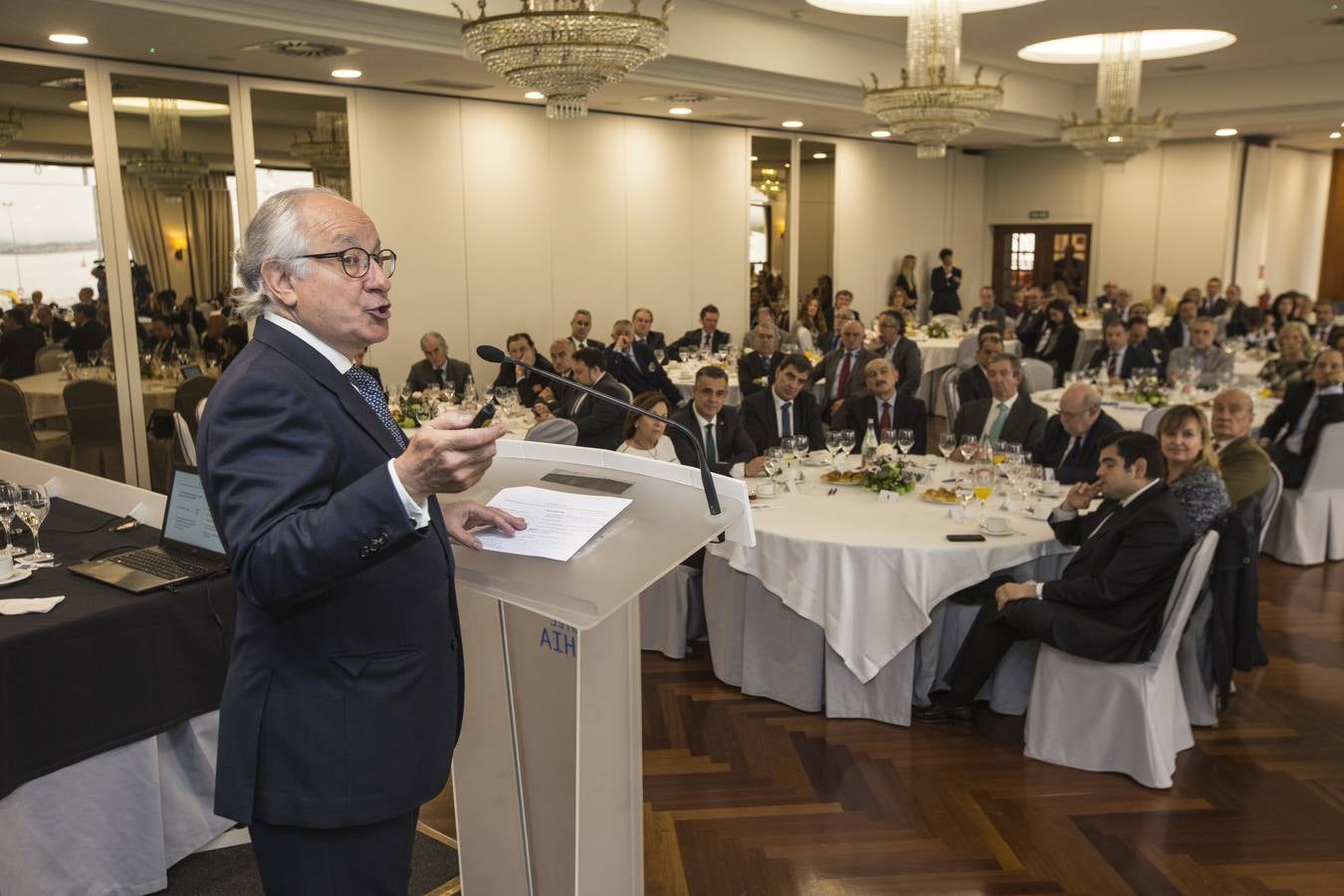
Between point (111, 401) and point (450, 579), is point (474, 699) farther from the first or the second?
point (111, 401)

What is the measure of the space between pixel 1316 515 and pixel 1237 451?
2.05 m

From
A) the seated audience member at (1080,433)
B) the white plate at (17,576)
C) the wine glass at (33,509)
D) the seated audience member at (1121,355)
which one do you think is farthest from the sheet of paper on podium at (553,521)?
the seated audience member at (1121,355)

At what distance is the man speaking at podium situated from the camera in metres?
1.55

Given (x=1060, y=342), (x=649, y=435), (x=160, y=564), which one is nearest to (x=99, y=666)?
(x=160, y=564)

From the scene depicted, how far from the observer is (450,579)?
185 cm

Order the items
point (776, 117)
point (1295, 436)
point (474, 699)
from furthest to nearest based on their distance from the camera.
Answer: point (776, 117) < point (1295, 436) < point (474, 699)

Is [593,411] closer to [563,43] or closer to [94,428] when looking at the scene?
[563,43]

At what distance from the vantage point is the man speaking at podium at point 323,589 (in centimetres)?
155

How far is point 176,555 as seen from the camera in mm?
3650

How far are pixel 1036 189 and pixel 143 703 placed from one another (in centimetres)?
1842

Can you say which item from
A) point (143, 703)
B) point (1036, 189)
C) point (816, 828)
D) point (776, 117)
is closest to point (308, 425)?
point (143, 703)

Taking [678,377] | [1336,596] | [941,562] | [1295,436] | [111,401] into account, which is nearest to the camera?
[941,562]

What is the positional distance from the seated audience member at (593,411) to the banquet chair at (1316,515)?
4.30 meters

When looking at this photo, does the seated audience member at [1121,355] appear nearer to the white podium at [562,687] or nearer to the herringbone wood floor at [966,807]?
the herringbone wood floor at [966,807]
